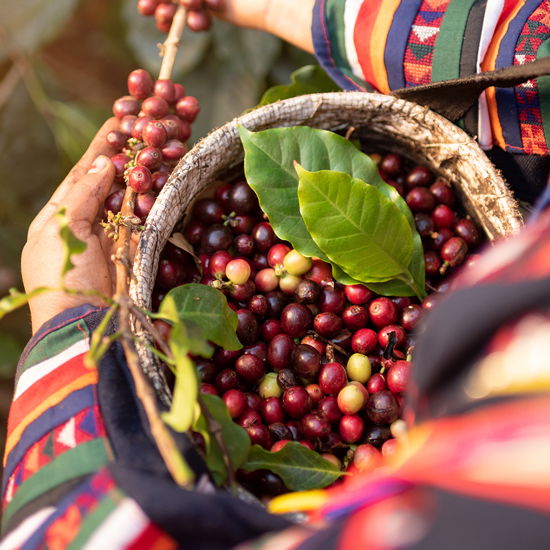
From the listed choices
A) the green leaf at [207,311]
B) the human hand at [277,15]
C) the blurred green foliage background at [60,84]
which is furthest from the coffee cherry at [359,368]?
the blurred green foliage background at [60,84]

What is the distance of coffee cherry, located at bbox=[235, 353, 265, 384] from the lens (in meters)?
0.89

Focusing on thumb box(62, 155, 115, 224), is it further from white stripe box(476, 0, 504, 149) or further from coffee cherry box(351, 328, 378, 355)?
white stripe box(476, 0, 504, 149)

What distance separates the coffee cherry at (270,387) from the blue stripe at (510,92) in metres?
0.55

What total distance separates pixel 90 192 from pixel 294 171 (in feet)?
1.11

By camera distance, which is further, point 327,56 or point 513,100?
point 327,56

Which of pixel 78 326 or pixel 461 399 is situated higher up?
pixel 461 399

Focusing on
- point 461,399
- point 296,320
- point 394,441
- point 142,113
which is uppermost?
point 142,113

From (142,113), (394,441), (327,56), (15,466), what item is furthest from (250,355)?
(327,56)

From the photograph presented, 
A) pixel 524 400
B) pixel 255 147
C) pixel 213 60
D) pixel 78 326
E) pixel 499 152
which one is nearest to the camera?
pixel 524 400

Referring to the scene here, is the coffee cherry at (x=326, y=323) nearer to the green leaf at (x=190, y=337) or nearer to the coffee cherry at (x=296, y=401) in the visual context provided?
the coffee cherry at (x=296, y=401)

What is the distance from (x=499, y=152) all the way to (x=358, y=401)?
51 centimetres

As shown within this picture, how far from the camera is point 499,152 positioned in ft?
3.30

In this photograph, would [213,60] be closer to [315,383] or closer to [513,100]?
[513,100]

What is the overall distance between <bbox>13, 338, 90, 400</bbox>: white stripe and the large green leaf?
36 cm
